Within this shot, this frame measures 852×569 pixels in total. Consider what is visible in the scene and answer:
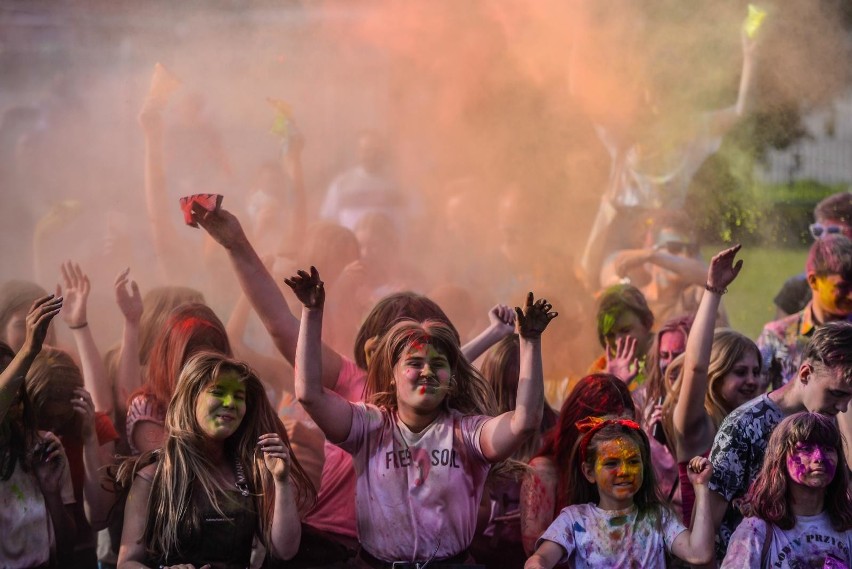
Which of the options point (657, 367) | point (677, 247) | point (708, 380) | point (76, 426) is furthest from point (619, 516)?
point (677, 247)

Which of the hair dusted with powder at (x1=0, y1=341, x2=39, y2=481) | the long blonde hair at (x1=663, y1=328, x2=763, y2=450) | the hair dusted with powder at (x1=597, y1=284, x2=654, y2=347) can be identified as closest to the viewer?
the hair dusted with powder at (x1=0, y1=341, x2=39, y2=481)

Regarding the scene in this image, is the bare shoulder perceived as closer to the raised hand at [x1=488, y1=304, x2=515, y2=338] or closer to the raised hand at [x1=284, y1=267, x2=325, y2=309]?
the raised hand at [x1=488, y1=304, x2=515, y2=338]

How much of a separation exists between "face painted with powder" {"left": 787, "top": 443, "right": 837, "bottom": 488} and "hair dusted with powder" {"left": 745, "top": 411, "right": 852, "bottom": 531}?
15mm

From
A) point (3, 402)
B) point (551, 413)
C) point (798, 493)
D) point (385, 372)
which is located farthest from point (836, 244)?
point (3, 402)

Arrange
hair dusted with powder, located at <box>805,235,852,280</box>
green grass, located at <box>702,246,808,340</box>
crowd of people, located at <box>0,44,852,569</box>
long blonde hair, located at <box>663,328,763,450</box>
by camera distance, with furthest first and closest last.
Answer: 1. green grass, located at <box>702,246,808,340</box>
2. hair dusted with powder, located at <box>805,235,852,280</box>
3. long blonde hair, located at <box>663,328,763,450</box>
4. crowd of people, located at <box>0,44,852,569</box>

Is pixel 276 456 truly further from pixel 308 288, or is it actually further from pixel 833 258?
pixel 833 258

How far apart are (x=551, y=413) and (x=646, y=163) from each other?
306 centimetres

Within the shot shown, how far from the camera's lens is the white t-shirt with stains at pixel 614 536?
325 centimetres

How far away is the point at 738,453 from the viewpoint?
342 centimetres

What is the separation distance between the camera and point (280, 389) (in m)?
5.76

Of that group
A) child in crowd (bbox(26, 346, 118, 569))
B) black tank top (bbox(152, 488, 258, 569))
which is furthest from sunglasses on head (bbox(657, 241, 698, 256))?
black tank top (bbox(152, 488, 258, 569))

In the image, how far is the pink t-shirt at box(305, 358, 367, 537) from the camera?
3719mm

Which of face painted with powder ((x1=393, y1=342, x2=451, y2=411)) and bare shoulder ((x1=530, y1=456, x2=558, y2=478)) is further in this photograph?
bare shoulder ((x1=530, y1=456, x2=558, y2=478))

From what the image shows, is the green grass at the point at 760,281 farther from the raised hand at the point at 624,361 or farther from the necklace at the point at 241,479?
the necklace at the point at 241,479
